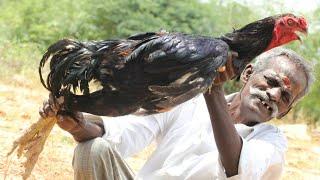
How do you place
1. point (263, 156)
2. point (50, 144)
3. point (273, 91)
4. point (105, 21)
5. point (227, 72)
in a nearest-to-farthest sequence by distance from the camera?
point (227, 72) → point (263, 156) → point (273, 91) → point (50, 144) → point (105, 21)

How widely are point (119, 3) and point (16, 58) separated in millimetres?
2893

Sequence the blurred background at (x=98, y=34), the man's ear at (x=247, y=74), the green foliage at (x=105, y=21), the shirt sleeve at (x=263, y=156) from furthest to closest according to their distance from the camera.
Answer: the green foliage at (x=105, y=21), the blurred background at (x=98, y=34), the man's ear at (x=247, y=74), the shirt sleeve at (x=263, y=156)

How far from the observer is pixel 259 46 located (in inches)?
95.1

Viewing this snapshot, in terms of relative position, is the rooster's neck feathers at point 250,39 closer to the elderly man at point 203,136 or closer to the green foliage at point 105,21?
the elderly man at point 203,136

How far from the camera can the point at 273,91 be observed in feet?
9.83

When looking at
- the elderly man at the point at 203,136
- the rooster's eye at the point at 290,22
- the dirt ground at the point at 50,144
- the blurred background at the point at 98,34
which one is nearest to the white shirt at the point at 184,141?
the elderly man at the point at 203,136

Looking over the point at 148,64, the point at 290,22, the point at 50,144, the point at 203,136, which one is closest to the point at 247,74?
the point at 203,136

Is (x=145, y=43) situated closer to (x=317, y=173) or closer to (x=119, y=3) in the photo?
(x=317, y=173)

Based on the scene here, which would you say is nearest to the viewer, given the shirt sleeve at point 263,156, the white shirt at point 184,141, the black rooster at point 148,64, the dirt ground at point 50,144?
the black rooster at point 148,64

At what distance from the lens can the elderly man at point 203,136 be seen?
2.61 meters

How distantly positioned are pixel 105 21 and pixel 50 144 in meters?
8.73

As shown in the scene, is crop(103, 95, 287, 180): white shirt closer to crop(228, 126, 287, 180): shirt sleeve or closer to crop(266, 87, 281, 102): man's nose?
crop(228, 126, 287, 180): shirt sleeve

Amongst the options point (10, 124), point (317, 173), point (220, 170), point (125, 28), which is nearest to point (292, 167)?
point (317, 173)

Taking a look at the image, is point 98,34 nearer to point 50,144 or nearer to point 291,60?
point 50,144
